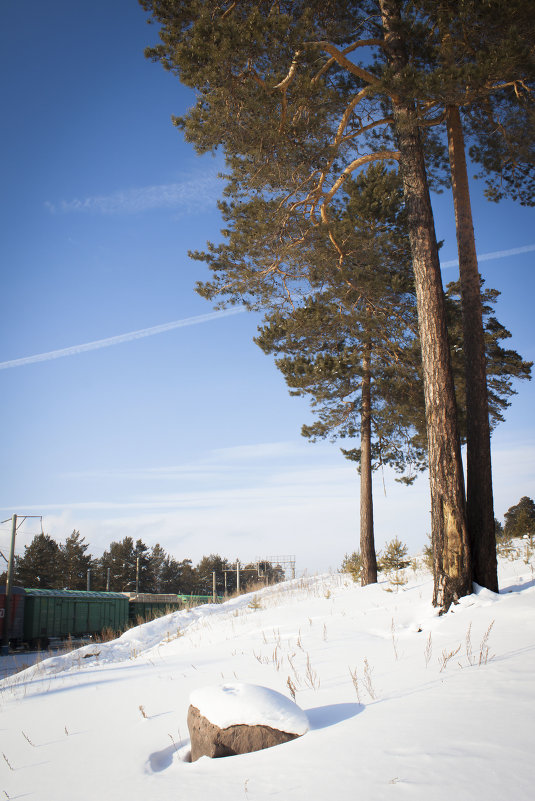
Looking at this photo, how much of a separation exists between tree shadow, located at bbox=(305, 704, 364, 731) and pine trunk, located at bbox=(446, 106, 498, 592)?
4.29 m

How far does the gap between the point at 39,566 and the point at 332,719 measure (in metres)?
51.2

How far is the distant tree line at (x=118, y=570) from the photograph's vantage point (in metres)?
47.1

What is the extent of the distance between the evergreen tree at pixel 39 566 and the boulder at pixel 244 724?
49.5m

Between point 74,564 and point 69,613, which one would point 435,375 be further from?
point 74,564

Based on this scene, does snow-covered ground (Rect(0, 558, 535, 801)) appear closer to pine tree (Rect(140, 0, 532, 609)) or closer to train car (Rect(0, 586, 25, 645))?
pine tree (Rect(140, 0, 532, 609))

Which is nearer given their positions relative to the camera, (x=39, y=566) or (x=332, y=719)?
(x=332, y=719)

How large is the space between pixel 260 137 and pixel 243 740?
7.21 metres

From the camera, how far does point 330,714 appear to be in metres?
3.22

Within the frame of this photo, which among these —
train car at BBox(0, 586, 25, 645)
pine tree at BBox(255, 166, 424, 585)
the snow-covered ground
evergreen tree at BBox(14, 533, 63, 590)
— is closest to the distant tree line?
evergreen tree at BBox(14, 533, 63, 590)

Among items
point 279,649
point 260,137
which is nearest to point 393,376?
point 260,137

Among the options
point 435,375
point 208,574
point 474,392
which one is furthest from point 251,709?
point 208,574

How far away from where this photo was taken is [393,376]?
524 inches

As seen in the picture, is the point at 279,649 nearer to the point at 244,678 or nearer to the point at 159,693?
the point at 244,678

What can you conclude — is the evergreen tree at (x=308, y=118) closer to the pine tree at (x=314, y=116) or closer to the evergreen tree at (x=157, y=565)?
the pine tree at (x=314, y=116)
